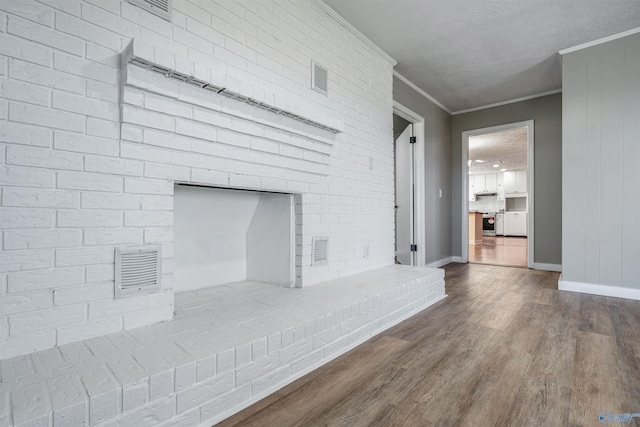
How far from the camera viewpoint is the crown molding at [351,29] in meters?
2.55

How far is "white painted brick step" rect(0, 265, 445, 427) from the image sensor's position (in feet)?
3.17

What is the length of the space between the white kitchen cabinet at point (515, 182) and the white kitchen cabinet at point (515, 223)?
2.73ft

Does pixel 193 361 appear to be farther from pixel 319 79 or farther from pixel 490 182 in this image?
pixel 490 182

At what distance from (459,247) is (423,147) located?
1.90 m

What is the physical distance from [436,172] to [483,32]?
7.22 ft

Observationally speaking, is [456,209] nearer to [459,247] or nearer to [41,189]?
[459,247]

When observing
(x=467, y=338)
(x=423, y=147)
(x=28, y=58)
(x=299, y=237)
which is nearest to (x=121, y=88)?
(x=28, y=58)

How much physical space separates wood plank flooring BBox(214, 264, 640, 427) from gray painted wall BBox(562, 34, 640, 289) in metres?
0.64

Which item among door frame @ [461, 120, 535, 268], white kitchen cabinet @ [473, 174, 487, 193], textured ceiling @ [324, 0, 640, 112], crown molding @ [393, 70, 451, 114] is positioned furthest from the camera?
white kitchen cabinet @ [473, 174, 487, 193]

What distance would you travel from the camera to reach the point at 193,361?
1.18 m

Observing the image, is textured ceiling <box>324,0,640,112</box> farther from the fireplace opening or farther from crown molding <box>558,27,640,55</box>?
the fireplace opening

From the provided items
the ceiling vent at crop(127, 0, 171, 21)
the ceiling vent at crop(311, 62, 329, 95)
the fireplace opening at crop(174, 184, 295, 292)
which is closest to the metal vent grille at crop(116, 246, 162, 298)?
the fireplace opening at crop(174, 184, 295, 292)

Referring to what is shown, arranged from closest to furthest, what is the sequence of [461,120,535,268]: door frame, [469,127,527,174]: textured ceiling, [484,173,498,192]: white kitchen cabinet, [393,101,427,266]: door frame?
[393,101,427,266]: door frame → [461,120,535,268]: door frame → [469,127,527,174]: textured ceiling → [484,173,498,192]: white kitchen cabinet

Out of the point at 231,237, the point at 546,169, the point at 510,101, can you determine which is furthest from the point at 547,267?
the point at 231,237
